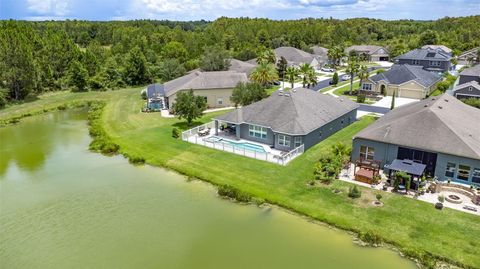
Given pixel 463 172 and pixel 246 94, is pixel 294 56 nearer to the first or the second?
pixel 246 94

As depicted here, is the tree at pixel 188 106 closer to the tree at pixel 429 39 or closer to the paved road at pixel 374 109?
the paved road at pixel 374 109

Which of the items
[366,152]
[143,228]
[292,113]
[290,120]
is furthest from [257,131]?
[143,228]

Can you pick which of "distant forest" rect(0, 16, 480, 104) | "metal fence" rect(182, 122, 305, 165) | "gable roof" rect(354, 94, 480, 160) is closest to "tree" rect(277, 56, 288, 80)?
"distant forest" rect(0, 16, 480, 104)

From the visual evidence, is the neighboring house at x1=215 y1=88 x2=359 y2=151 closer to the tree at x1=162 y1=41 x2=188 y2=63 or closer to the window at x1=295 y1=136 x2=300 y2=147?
the window at x1=295 y1=136 x2=300 y2=147

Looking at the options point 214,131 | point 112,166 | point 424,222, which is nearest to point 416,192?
point 424,222

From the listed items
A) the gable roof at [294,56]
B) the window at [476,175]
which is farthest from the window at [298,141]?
the gable roof at [294,56]

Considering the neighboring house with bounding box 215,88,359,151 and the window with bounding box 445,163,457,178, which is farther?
the neighboring house with bounding box 215,88,359,151
